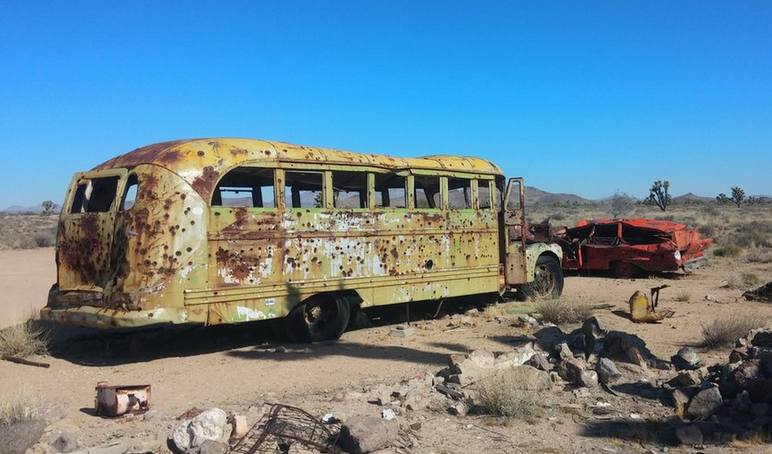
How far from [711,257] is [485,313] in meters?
13.9

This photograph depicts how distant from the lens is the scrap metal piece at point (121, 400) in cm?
576

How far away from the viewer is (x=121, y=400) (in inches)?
227

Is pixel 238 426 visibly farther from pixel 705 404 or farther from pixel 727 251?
pixel 727 251

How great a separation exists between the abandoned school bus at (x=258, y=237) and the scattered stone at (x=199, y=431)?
8.84ft

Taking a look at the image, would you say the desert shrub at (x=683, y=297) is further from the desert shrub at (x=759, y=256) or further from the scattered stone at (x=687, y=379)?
the desert shrub at (x=759, y=256)

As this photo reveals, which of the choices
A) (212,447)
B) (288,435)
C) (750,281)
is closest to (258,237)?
(288,435)

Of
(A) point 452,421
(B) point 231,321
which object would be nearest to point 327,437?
(A) point 452,421

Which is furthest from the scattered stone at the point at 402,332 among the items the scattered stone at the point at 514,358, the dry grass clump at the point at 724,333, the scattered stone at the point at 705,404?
the scattered stone at the point at 705,404

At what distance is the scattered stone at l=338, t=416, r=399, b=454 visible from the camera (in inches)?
191

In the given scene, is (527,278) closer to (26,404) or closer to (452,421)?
(452,421)

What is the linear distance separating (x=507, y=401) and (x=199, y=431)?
273 cm

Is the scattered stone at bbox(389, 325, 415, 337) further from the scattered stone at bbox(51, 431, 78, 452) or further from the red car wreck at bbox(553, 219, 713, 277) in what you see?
the red car wreck at bbox(553, 219, 713, 277)

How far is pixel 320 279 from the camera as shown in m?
9.05

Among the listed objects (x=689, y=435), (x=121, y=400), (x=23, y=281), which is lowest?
Answer: (x=689, y=435)
